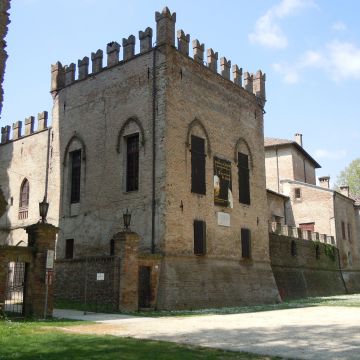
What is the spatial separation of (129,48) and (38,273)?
11.3m

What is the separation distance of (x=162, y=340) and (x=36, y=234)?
642cm

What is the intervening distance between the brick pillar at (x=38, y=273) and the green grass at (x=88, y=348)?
353cm

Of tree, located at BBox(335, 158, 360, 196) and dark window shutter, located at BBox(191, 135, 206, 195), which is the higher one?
tree, located at BBox(335, 158, 360, 196)

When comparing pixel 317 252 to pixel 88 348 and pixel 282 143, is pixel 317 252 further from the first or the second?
pixel 88 348

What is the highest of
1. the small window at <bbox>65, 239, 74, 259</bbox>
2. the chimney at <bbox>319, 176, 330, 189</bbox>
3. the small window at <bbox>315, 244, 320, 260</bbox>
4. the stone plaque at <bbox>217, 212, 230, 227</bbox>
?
the chimney at <bbox>319, 176, 330, 189</bbox>

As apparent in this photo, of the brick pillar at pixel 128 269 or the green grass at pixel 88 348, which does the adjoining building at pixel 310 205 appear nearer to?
the brick pillar at pixel 128 269

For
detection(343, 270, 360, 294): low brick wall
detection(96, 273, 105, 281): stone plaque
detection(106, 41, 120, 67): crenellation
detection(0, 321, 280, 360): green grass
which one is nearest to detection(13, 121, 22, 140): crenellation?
detection(106, 41, 120, 67): crenellation

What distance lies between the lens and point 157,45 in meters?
19.7

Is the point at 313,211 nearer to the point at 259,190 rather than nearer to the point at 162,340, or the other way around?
the point at 259,190

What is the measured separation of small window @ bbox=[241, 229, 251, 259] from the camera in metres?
22.1

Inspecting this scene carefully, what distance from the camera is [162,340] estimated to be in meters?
8.96

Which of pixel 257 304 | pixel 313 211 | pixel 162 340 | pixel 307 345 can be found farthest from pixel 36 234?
pixel 313 211

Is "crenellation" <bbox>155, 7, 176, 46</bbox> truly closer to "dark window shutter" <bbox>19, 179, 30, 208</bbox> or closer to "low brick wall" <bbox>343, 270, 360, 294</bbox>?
"dark window shutter" <bbox>19, 179, 30, 208</bbox>

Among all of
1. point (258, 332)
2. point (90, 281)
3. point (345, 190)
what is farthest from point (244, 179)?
point (345, 190)
